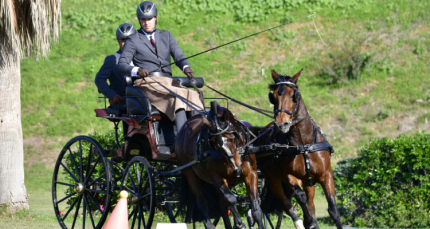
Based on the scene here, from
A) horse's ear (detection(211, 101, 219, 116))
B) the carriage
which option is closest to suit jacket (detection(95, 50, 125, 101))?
the carriage

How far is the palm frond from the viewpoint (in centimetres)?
715

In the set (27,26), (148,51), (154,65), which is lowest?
(154,65)

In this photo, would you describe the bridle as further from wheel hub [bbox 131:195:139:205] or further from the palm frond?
the palm frond

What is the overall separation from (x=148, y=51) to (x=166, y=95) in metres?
0.85

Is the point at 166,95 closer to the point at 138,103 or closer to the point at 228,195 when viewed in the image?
the point at 138,103

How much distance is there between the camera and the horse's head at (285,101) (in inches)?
180

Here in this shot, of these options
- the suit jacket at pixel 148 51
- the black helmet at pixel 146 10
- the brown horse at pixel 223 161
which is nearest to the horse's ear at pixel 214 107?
the brown horse at pixel 223 161

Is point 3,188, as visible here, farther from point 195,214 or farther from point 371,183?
point 371,183

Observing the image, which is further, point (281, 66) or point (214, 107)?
point (281, 66)

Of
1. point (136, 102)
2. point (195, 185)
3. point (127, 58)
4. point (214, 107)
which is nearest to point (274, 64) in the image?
point (127, 58)

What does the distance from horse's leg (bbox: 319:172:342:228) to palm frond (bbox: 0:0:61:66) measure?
16.6 feet

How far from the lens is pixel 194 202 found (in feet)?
17.9

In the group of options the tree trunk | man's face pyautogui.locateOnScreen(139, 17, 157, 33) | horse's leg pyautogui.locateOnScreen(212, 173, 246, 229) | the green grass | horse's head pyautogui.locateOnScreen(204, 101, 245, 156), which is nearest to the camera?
horse's head pyautogui.locateOnScreen(204, 101, 245, 156)

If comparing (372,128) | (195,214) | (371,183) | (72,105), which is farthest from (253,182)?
(72,105)
